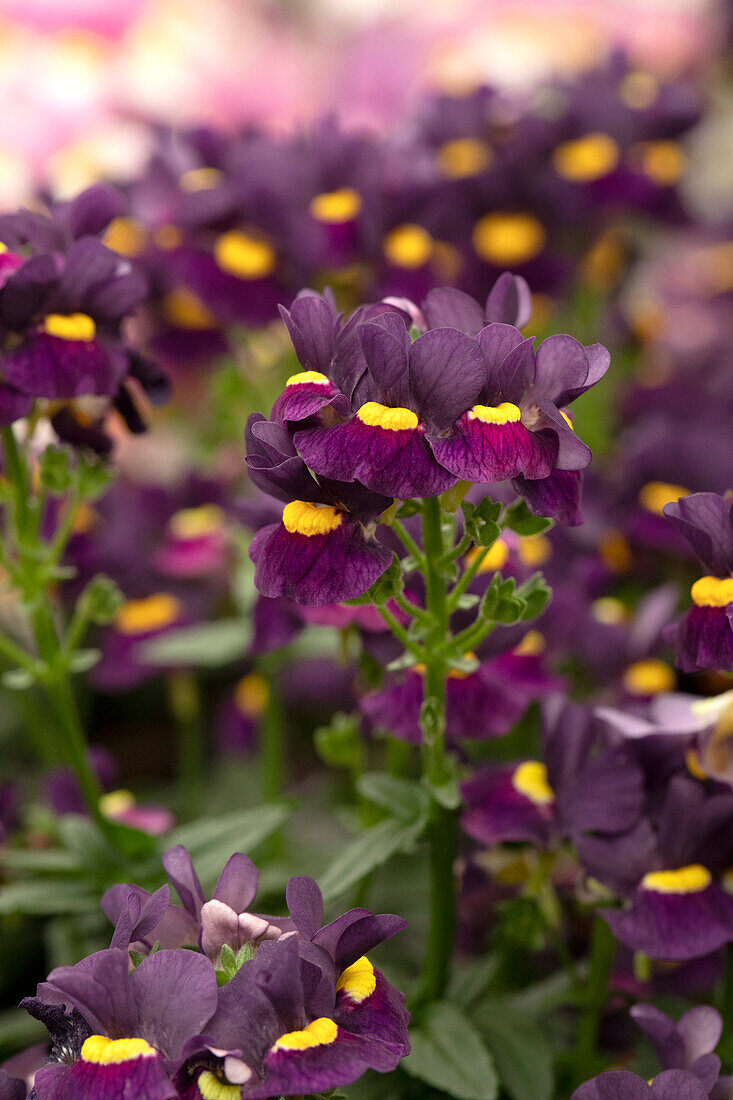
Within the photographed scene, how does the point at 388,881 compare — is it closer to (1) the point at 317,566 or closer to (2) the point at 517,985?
(2) the point at 517,985

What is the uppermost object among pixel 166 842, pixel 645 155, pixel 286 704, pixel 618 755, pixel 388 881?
pixel 645 155

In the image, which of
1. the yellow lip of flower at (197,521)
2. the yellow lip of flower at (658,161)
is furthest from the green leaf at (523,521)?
the yellow lip of flower at (658,161)

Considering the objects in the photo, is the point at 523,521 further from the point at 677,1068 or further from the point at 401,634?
the point at 677,1068

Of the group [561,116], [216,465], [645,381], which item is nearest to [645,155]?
[561,116]

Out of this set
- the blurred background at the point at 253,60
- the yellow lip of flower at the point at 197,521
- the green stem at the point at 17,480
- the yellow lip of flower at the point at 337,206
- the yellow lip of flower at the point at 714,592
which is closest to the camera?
the yellow lip of flower at the point at 714,592

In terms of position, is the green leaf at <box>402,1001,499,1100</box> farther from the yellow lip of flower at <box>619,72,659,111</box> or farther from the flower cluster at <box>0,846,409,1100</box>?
the yellow lip of flower at <box>619,72,659,111</box>

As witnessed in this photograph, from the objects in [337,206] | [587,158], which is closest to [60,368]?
[337,206]

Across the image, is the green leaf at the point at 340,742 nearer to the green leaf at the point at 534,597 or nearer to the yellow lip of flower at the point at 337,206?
the green leaf at the point at 534,597
